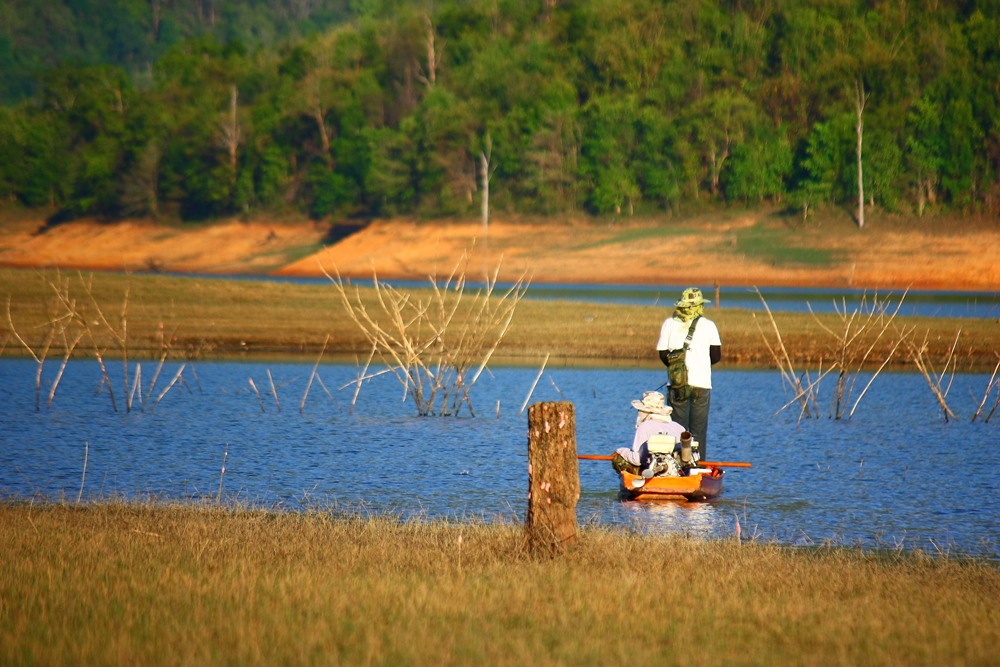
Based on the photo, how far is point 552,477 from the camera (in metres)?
9.82

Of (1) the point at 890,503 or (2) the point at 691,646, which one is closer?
(2) the point at 691,646

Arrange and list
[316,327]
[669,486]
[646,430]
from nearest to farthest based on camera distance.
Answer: [669,486], [646,430], [316,327]

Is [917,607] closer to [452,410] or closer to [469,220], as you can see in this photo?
[452,410]

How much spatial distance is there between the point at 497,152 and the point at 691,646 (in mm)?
87651

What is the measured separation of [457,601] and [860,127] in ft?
241

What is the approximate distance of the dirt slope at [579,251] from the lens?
224 feet

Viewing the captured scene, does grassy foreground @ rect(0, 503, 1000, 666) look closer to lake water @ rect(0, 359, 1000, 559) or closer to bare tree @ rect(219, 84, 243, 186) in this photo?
lake water @ rect(0, 359, 1000, 559)

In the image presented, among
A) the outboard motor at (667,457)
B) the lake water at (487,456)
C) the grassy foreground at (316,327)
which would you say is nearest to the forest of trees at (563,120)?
the grassy foreground at (316,327)

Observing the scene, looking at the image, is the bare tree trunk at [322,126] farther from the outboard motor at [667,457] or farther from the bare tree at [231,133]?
the outboard motor at [667,457]

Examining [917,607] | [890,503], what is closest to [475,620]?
[917,607]

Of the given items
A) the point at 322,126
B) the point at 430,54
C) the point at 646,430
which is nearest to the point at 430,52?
the point at 430,54

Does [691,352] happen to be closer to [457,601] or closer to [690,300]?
[690,300]

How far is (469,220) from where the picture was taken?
88062 mm

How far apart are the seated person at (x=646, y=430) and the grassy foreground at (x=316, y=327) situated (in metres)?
17.1
